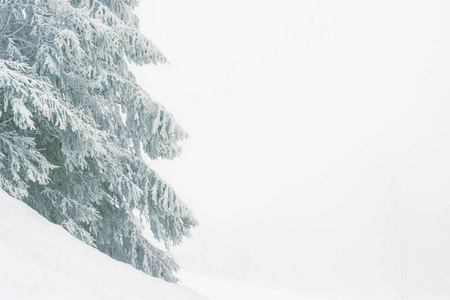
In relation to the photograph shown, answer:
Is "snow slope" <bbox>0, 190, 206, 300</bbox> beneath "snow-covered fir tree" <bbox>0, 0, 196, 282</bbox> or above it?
beneath

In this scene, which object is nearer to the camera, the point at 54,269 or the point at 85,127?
the point at 54,269

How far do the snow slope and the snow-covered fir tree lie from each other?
67cm

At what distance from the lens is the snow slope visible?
320 cm

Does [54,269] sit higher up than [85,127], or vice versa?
[85,127]

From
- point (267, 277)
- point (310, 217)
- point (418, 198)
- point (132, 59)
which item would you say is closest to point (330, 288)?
point (267, 277)

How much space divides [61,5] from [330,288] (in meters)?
68.1

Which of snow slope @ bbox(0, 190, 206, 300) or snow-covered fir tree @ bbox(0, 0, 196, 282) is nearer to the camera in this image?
snow slope @ bbox(0, 190, 206, 300)

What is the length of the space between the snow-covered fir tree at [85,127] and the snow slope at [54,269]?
2.20ft

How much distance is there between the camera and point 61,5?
516 cm

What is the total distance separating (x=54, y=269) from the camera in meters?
3.68

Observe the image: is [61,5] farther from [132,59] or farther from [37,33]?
[132,59]

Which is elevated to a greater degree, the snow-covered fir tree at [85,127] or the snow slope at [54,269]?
the snow-covered fir tree at [85,127]

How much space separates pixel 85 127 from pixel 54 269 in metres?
2.08

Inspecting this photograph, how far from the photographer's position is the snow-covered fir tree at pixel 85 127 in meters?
4.82
